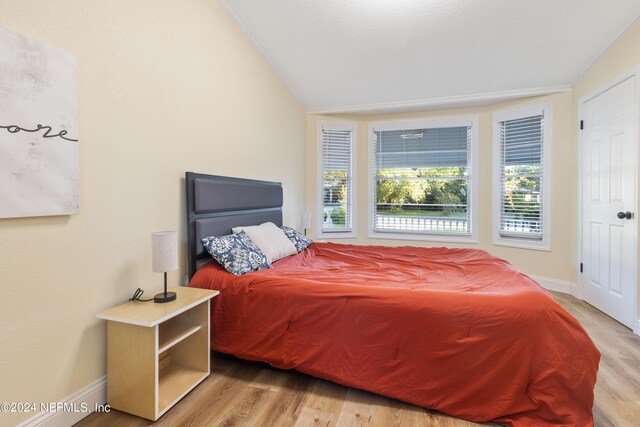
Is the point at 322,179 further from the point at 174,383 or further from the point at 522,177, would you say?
the point at 174,383

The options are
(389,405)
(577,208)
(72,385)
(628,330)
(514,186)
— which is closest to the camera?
(72,385)

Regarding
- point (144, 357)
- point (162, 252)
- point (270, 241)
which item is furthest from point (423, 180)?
point (144, 357)

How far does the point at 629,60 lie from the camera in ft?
8.61

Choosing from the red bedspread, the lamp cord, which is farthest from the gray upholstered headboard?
the lamp cord

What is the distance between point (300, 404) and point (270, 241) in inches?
54.5

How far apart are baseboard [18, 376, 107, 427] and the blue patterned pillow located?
940 mm

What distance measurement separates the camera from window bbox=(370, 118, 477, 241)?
433cm

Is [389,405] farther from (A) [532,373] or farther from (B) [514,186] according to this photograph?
(B) [514,186]

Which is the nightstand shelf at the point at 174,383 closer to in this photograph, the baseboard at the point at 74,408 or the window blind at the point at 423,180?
the baseboard at the point at 74,408

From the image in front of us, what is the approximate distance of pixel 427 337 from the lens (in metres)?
1.65

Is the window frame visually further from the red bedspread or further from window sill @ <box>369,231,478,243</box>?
the red bedspread

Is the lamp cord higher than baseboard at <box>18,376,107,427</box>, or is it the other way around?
the lamp cord

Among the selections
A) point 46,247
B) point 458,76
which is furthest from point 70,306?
point 458,76

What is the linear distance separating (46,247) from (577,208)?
189 inches
